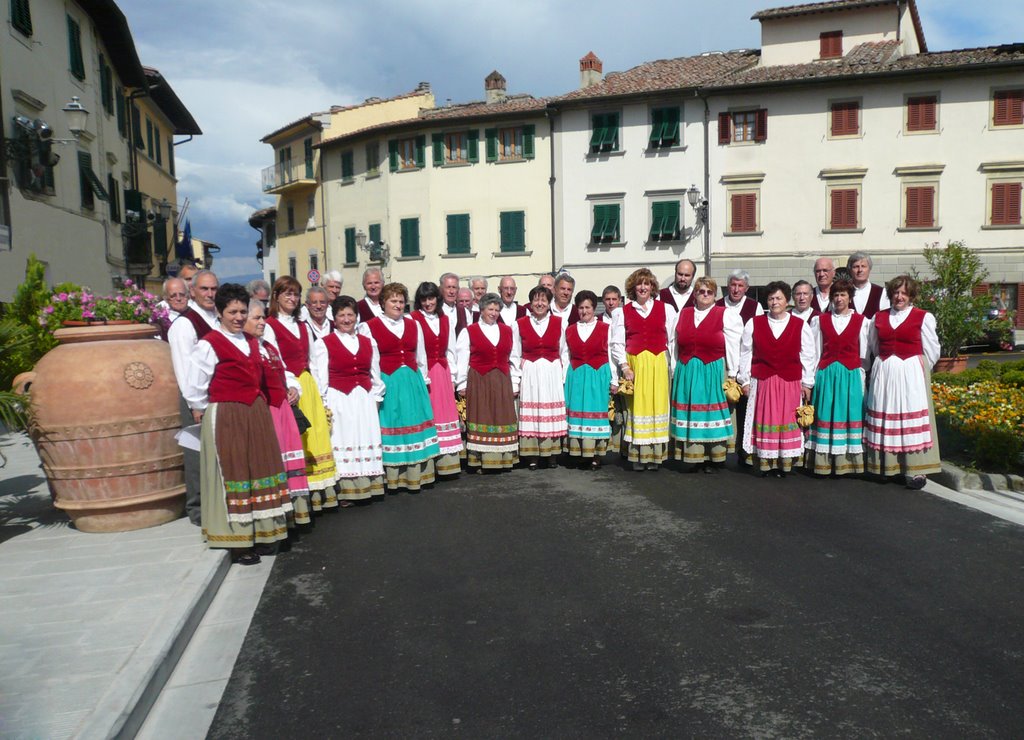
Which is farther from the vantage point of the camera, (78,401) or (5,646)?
(78,401)

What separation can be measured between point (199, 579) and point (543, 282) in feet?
15.7

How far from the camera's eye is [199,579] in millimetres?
5141

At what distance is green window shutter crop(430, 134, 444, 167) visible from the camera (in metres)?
33.8

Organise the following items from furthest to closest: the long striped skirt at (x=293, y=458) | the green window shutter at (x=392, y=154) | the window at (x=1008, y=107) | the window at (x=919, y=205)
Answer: the green window shutter at (x=392, y=154)
the window at (x=919, y=205)
the window at (x=1008, y=107)
the long striped skirt at (x=293, y=458)

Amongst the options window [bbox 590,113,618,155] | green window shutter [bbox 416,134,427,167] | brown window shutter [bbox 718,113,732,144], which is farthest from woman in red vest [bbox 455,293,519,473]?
green window shutter [bbox 416,134,427,167]

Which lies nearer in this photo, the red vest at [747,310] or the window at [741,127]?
the red vest at [747,310]

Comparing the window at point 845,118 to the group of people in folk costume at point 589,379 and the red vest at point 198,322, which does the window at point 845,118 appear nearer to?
the group of people in folk costume at point 589,379

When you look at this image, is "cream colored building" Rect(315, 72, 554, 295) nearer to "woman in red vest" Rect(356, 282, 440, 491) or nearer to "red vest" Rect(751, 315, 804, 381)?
"red vest" Rect(751, 315, 804, 381)

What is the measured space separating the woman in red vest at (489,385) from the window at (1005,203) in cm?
2512

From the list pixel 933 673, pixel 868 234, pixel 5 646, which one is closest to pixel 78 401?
pixel 5 646

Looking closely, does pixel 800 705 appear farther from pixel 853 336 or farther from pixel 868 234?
pixel 868 234

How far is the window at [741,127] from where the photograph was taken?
29312mm

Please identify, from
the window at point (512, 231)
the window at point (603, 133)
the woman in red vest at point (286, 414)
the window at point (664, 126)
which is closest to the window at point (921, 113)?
the window at point (664, 126)

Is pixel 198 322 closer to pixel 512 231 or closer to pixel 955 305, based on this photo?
pixel 955 305
